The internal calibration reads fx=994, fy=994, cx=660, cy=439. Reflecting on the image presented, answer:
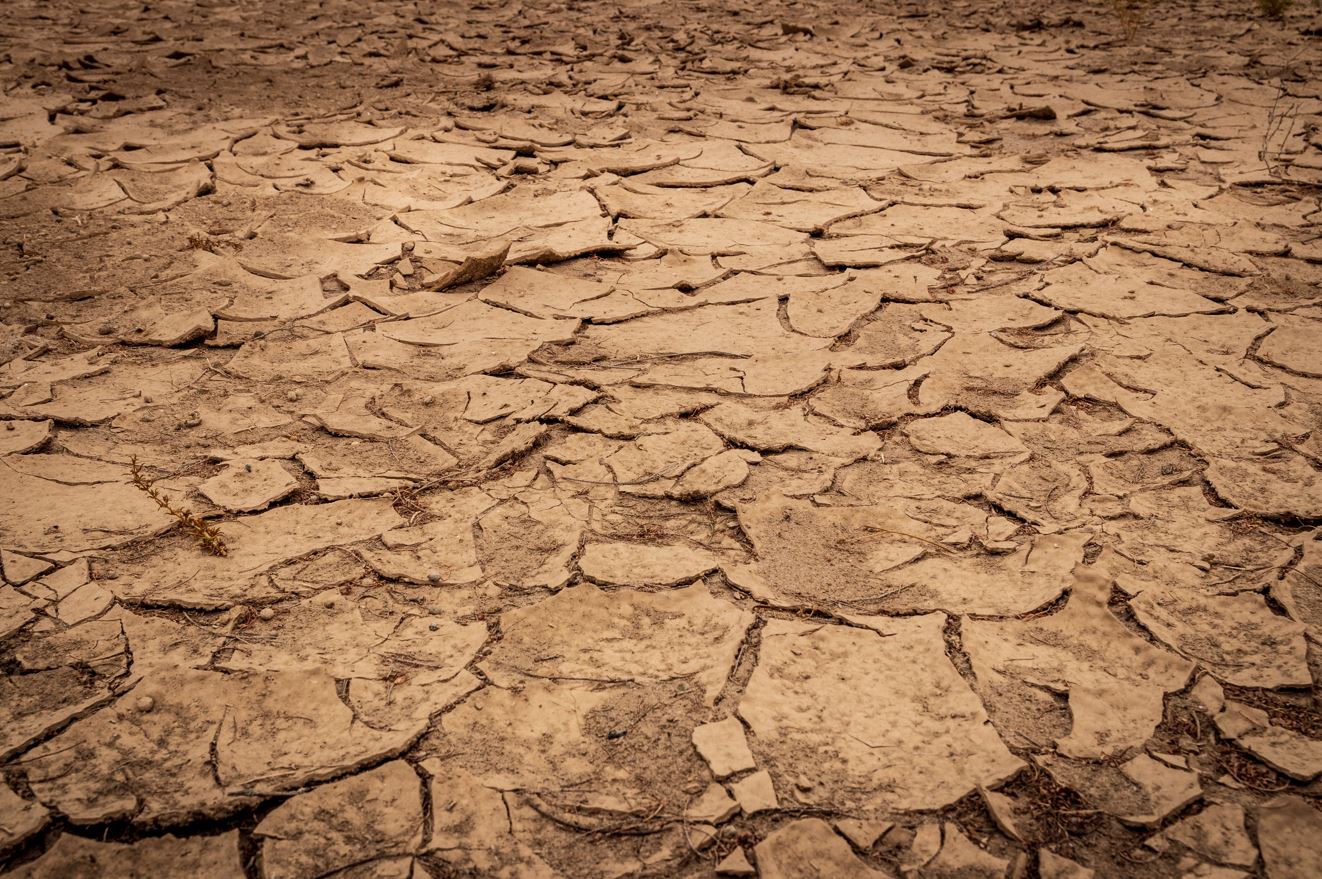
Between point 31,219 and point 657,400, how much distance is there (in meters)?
2.25

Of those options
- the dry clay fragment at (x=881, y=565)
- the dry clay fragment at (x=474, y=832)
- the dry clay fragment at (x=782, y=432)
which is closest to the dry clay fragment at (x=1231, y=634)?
the dry clay fragment at (x=881, y=565)

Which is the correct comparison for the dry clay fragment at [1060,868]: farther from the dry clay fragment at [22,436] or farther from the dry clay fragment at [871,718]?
the dry clay fragment at [22,436]

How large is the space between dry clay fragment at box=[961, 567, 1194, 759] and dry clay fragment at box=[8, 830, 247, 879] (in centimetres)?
107

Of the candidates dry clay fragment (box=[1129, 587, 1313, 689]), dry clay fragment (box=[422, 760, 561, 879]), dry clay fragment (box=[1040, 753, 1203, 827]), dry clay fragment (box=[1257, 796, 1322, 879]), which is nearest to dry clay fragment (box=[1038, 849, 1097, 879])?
dry clay fragment (box=[1040, 753, 1203, 827])

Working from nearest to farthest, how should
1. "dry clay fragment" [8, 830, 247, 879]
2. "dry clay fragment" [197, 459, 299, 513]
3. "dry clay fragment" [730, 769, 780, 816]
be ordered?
"dry clay fragment" [8, 830, 247, 879] < "dry clay fragment" [730, 769, 780, 816] < "dry clay fragment" [197, 459, 299, 513]

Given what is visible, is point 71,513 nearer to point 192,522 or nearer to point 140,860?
point 192,522

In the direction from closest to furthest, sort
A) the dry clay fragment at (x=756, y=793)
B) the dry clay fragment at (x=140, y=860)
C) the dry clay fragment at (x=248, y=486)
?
the dry clay fragment at (x=140, y=860) < the dry clay fragment at (x=756, y=793) < the dry clay fragment at (x=248, y=486)

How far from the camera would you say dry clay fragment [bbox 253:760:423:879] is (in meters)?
1.23

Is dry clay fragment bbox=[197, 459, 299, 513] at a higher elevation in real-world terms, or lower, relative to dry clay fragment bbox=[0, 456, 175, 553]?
higher

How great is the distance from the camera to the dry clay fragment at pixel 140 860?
47.1 inches

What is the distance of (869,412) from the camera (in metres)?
2.22

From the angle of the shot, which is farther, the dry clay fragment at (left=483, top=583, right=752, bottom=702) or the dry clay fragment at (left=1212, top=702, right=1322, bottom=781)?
the dry clay fragment at (left=483, top=583, right=752, bottom=702)

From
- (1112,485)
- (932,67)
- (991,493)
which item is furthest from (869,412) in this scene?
(932,67)

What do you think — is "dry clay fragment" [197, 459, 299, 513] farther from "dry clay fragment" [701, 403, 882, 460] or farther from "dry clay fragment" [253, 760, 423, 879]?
"dry clay fragment" [701, 403, 882, 460]
